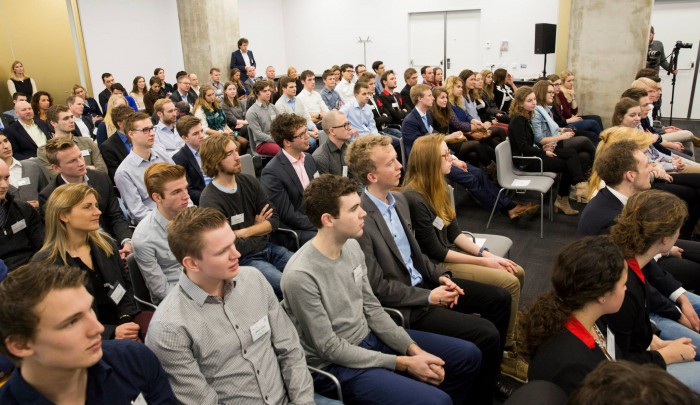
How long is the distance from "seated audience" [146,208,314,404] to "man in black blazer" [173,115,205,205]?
245cm

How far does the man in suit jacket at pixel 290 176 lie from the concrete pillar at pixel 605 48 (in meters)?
5.03

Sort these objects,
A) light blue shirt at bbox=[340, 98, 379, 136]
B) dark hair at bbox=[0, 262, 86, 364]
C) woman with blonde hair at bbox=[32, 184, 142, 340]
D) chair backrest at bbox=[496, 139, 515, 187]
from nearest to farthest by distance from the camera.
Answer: dark hair at bbox=[0, 262, 86, 364] < woman with blonde hair at bbox=[32, 184, 142, 340] < chair backrest at bbox=[496, 139, 515, 187] < light blue shirt at bbox=[340, 98, 379, 136]

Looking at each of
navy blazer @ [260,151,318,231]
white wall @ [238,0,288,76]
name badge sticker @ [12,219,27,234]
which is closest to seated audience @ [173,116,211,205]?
navy blazer @ [260,151,318,231]

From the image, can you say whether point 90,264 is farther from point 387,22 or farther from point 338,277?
point 387,22

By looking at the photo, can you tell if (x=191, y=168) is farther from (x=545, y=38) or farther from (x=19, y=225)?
(x=545, y=38)

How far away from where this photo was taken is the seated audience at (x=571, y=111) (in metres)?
6.71

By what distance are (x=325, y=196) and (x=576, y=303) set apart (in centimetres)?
109

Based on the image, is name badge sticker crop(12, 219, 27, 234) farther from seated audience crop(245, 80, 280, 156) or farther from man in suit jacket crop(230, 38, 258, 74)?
man in suit jacket crop(230, 38, 258, 74)

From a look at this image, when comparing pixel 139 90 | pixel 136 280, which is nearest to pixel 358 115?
pixel 136 280

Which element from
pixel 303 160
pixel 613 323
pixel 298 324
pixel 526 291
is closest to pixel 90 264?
pixel 298 324

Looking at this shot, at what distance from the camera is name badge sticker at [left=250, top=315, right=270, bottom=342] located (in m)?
1.83

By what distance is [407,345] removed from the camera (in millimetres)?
2188

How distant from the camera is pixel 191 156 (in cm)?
420

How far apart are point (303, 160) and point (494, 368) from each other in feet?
7.21
